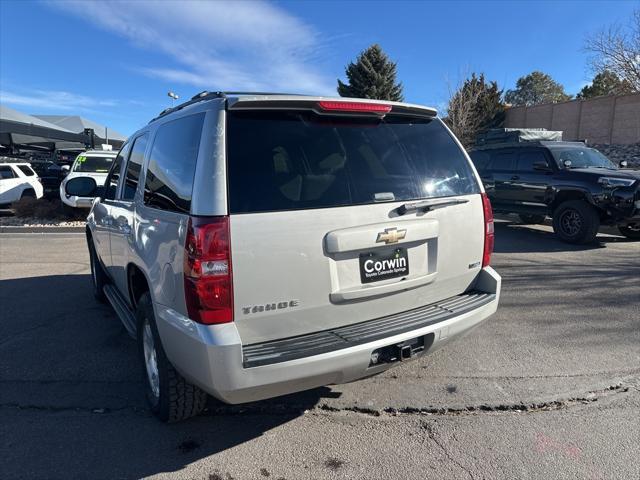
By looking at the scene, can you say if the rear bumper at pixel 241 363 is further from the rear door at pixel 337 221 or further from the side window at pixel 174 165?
the side window at pixel 174 165

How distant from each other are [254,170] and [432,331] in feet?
4.70

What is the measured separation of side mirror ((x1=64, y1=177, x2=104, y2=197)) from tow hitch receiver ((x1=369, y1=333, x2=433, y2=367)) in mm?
3731

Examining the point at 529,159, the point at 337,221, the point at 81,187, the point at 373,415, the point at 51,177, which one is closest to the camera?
the point at 337,221

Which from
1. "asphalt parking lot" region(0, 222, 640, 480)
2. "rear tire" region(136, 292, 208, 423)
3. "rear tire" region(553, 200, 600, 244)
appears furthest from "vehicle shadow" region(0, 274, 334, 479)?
"rear tire" region(553, 200, 600, 244)

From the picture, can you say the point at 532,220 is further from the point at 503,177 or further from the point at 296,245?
the point at 296,245

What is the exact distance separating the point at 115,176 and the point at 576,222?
799cm

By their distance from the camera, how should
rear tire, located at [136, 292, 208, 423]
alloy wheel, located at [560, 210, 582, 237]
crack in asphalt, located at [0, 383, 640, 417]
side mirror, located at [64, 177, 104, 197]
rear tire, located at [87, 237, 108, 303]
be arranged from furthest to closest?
alloy wheel, located at [560, 210, 582, 237] → rear tire, located at [87, 237, 108, 303] → side mirror, located at [64, 177, 104, 197] → crack in asphalt, located at [0, 383, 640, 417] → rear tire, located at [136, 292, 208, 423]

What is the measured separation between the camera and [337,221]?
103 inches

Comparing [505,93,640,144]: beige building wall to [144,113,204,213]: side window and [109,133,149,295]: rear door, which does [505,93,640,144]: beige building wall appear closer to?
[109,133,149,295]: rear door

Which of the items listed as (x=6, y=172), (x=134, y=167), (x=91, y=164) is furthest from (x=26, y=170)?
(x=134, y=167)

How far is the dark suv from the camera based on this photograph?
8.20 meters

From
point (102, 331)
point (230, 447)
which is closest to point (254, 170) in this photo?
point (230, 447)

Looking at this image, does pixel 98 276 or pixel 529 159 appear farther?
pixel 529 159

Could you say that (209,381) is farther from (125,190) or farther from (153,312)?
(125,190)
